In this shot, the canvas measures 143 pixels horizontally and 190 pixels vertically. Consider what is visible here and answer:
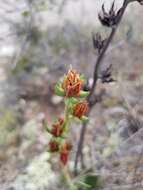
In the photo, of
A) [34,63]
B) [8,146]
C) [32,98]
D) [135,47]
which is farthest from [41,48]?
[8,146]

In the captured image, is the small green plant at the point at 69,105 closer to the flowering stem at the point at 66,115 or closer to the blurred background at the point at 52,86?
the flowering stem at the point at 66,115

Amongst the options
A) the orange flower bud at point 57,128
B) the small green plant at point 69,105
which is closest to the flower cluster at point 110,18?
the small green plant at point 69,105

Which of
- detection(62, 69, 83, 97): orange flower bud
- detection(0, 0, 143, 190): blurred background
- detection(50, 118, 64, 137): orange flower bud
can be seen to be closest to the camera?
detection(62, 69, 83, 97): orange flower bud

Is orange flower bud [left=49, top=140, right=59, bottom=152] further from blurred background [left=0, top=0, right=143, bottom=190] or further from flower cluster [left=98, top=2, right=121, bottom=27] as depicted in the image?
flower cluster [left=98, top=2, right=121, bottom=27]

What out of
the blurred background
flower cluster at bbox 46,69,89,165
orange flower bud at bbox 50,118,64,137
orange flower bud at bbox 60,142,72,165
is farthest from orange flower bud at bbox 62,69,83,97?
the blurred background

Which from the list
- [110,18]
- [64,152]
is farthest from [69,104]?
[110,18]

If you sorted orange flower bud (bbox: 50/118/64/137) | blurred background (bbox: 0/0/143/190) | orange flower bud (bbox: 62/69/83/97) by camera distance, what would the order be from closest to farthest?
1. orange flower bud (bbox: 62/69/83/97)
2. orange flower bud (bbox: 50/118/64/137)
3. blurred background (bbox: 0/0/143/190)

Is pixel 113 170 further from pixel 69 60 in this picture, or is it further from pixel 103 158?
pixel 69 60
